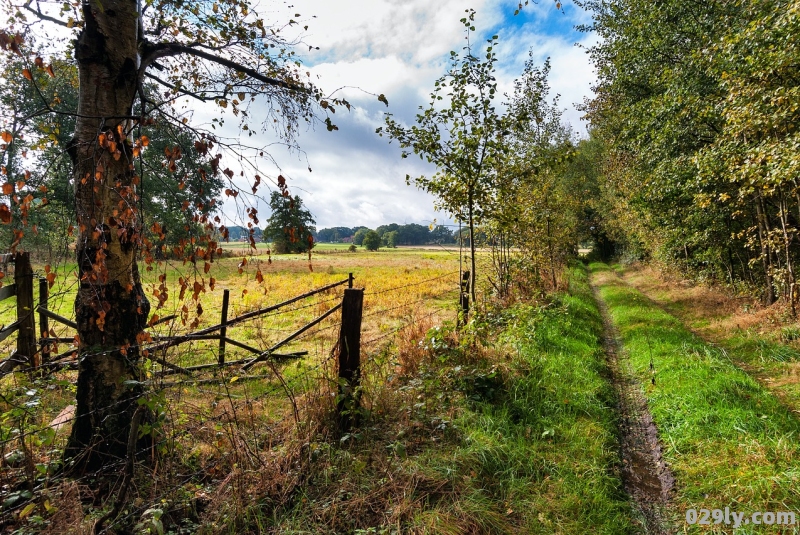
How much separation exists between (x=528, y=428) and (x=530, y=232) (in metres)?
8.58

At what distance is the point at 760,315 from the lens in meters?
9.59

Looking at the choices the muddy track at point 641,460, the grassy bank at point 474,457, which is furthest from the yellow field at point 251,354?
the muddy track at point 641,460

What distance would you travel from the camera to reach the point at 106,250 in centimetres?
346

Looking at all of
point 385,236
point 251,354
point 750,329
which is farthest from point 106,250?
point 385,236

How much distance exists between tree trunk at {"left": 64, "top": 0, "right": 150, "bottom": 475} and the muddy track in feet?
16.7

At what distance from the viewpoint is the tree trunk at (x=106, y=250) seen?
3277 mm

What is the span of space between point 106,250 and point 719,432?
7307 mm

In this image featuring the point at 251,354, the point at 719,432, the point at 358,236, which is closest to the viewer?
the point at 719,432

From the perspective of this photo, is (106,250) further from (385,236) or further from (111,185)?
(385,236)

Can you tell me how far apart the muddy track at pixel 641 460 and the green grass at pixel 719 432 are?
13 cm

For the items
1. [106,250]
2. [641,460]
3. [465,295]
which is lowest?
[641,460]

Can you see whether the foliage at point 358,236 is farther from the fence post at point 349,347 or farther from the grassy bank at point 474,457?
the fence post at point 349,347

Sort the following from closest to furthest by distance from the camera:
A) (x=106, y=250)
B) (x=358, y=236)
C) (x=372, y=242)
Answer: (x=106, y=250) → (x=372, y=242) → (x=358, y=236)

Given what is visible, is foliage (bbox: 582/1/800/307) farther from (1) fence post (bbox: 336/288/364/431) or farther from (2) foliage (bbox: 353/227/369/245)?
(2) foliage (bbox: 353/227/369/245)
